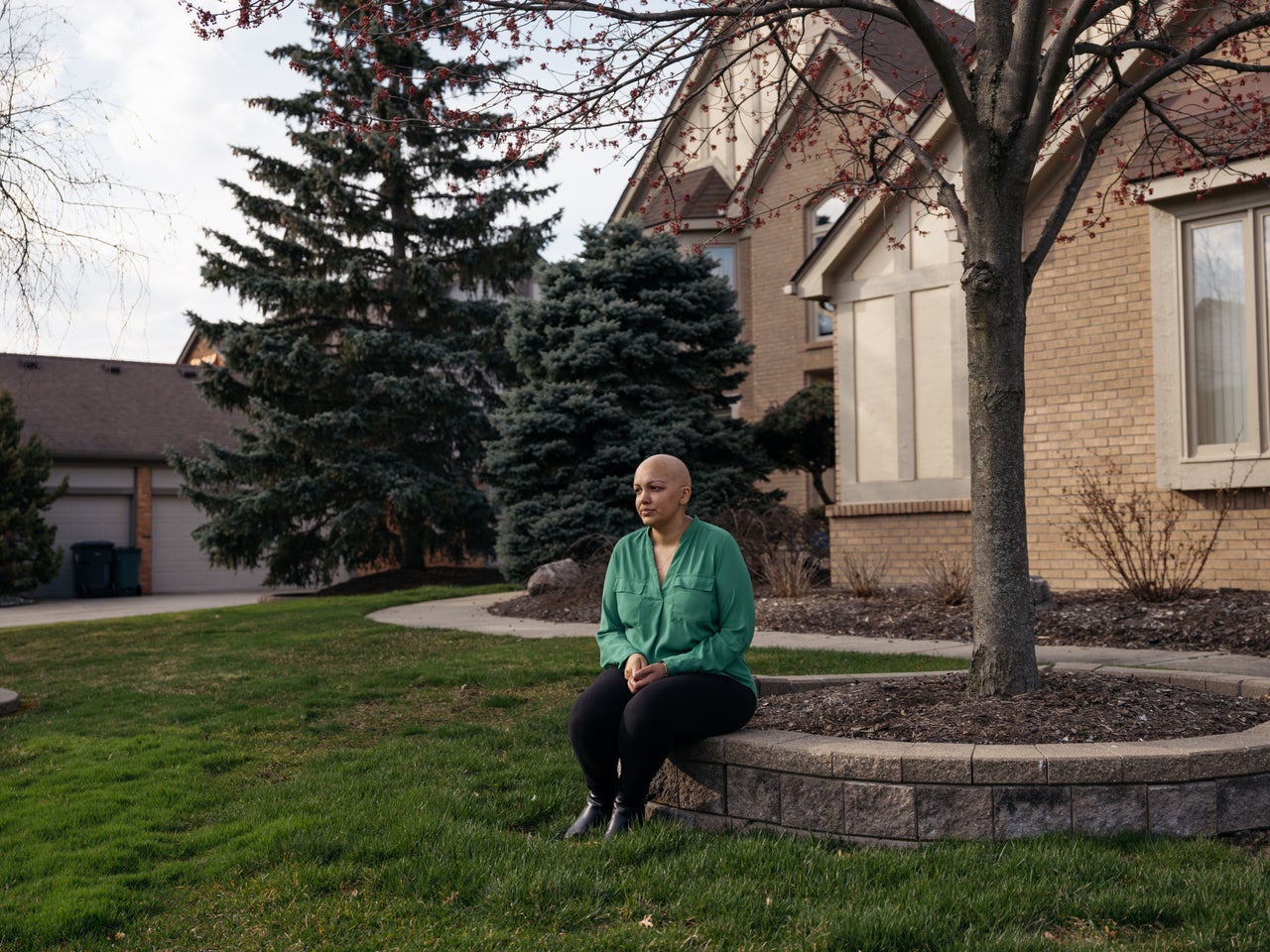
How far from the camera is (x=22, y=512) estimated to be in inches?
939

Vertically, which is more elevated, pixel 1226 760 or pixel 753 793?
pixel 1226 760

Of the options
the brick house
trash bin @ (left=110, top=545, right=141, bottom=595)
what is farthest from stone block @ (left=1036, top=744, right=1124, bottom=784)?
trash bin @ (left=110, top=545, right=141, bottom=595)

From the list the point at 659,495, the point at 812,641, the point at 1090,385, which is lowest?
the point at 812,641

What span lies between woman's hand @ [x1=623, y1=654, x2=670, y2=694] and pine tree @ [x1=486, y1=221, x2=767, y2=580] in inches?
383

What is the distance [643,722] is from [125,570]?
25.7 m

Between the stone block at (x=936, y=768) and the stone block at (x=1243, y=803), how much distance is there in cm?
86

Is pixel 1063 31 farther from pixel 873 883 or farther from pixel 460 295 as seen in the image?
pixel 460 295

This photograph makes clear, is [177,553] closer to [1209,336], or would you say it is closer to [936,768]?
[1209,336]

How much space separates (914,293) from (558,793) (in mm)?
9296

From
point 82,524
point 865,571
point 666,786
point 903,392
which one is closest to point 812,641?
point 865,571

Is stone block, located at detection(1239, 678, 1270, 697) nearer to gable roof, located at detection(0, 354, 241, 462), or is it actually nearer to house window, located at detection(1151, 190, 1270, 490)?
house window, located at detection(1151, 190, 1270, 490)

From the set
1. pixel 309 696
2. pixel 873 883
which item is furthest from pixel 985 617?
pixel 309 696

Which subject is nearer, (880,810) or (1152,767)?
(1152,767)

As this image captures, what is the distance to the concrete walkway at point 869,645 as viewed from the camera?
7102 mm
